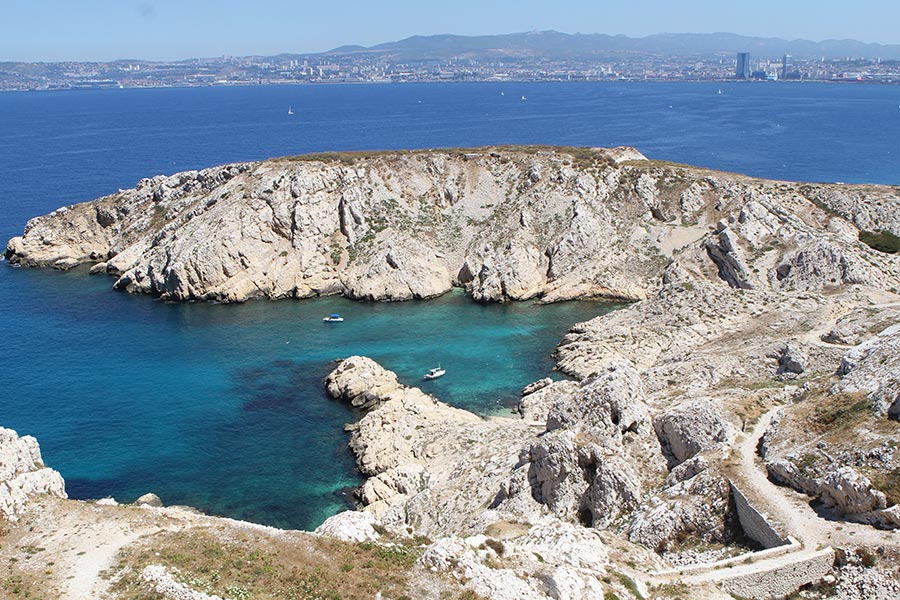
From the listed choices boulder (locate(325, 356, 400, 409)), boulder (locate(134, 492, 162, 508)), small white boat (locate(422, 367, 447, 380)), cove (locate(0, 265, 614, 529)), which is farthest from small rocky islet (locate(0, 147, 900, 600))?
boulder (locate(134, 492, 162, 508))

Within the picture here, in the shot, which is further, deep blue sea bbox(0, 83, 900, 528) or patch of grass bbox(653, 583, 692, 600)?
deep blue sea bbox(0, 83, 900, 528)

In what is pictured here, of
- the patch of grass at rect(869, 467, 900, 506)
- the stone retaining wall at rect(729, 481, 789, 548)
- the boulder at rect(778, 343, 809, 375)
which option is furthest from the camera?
the boulder at rect(778, 343, 809, 375)

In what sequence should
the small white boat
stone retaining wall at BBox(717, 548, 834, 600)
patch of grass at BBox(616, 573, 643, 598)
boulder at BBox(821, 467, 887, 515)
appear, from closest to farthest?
patch of grass at BBox(616, 573, 643, 598) < stone retaining wall at BBox(717, 548, 834, 600) < boulder at BBox(821, 467, 887, 515) < the small white boat

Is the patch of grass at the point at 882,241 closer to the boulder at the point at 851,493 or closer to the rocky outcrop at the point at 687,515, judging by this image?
the rocky outcrop at the point at 687,515

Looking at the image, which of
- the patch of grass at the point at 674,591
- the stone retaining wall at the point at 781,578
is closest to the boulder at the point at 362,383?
the patch of grass at the point at 674,591

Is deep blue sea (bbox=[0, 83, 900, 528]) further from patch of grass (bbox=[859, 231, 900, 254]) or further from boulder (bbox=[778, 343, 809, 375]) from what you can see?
patch of grass (bbox=[859, 231, 900, 254])

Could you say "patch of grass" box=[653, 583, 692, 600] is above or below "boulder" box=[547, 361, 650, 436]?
below

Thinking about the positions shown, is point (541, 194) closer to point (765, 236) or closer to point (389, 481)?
point (765, 236)

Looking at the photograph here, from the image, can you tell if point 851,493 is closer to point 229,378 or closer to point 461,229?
point 229,378
